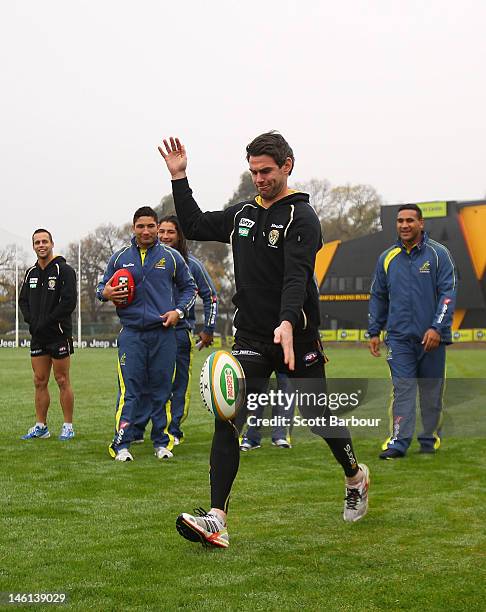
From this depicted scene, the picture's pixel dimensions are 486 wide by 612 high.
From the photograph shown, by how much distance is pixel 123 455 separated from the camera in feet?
23.6

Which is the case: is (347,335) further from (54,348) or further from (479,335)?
(54,348)

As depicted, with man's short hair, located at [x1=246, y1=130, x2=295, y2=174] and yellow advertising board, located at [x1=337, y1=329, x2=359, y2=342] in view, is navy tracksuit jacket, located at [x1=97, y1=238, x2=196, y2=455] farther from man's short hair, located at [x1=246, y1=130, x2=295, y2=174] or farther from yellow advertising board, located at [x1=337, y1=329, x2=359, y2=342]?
yellow advertising board, located at [x1=337, y1=329, x2=359, y2=342]

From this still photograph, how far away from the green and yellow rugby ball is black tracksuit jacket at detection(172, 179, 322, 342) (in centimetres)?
27

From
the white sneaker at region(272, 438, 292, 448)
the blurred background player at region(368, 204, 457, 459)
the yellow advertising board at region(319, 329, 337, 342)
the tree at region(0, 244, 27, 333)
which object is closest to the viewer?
the blurred background player at region(368, 204, 457, 459)

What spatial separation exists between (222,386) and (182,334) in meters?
4.09

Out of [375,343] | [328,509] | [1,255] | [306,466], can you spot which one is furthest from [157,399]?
[1,255]

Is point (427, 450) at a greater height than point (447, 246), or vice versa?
point (447, 246)

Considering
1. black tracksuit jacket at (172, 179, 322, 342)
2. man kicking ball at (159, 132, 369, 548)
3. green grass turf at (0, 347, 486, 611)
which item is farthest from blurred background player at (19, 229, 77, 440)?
black tracksuit jacket at (172, 179, 322, 342)

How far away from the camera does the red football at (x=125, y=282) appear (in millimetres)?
7133

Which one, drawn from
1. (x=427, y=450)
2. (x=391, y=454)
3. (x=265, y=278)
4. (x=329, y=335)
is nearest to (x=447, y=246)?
(x=329, y=335)

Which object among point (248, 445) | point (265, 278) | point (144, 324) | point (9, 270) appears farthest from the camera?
point (9, 270)

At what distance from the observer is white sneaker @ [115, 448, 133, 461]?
Answer: 7.18 meters

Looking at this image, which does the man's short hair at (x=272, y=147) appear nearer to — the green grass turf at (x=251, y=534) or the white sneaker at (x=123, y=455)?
the green grass turf at (x=251, y=534)

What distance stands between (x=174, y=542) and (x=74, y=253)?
198ft
